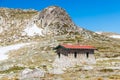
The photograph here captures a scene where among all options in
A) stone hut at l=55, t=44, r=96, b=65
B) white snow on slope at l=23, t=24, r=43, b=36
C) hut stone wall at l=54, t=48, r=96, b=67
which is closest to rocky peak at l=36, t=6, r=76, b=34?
white snow on slope at l=23, t=24, r=43, b=36

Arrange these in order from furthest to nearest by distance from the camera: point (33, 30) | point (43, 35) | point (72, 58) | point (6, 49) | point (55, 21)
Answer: point (55, 21)
point (33, 30)
point (43, 35)
point (6, 49)
point (72, 58)

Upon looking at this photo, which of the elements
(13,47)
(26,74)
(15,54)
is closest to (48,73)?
(26,74)

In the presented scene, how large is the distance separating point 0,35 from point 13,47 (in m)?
38.3

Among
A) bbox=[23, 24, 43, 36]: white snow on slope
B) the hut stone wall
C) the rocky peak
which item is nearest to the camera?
the hut stone wall

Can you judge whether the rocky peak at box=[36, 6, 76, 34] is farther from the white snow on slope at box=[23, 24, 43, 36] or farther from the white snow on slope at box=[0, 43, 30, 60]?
the white snow on slope at box=[0, 43, 30, 60]

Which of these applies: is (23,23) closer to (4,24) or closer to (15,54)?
(4,24)

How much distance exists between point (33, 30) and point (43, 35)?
10692 millimetres

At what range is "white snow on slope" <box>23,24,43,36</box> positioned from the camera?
16300 centimetres

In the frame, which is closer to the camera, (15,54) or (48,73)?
(48,73)

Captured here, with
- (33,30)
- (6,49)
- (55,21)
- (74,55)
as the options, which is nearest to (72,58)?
(74,55)

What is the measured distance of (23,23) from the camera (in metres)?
182

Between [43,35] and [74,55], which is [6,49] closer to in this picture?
[43,35]

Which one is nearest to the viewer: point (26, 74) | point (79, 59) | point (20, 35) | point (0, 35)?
point (26, 74)

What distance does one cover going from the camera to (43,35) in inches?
6245
